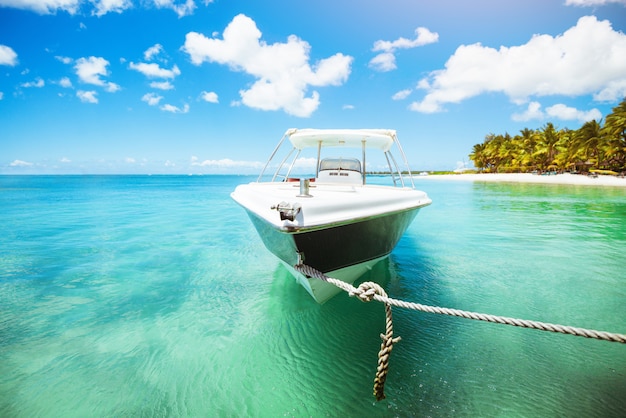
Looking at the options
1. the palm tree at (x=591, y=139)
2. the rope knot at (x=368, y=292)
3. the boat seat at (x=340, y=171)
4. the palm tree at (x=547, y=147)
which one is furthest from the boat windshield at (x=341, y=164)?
the palm tree at (x=547, y=147)

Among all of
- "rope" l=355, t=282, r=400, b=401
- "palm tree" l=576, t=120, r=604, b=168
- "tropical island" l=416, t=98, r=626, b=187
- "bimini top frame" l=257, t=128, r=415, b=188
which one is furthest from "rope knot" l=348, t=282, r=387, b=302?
"palm tree" l=576, t=120, r=604, b=168

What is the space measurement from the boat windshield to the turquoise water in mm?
2348

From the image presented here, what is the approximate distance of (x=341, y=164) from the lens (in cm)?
620

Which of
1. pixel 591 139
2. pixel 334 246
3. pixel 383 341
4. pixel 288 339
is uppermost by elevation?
pixel 591 139

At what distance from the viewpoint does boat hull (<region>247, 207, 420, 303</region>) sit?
3.13 m

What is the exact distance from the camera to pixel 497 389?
2863 millimetres

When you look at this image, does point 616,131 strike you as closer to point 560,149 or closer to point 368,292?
point 560,149

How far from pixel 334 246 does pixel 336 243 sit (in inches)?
1.7

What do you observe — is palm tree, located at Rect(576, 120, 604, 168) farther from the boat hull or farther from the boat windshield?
the boat hull

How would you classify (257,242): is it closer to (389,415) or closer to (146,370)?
(146,370)


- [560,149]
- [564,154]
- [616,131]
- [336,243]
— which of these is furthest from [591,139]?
[336,243]

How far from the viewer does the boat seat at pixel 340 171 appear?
19.7 ft

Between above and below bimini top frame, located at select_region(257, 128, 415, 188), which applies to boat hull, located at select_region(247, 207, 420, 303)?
below

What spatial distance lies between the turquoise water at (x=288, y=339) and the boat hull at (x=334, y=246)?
778mm
